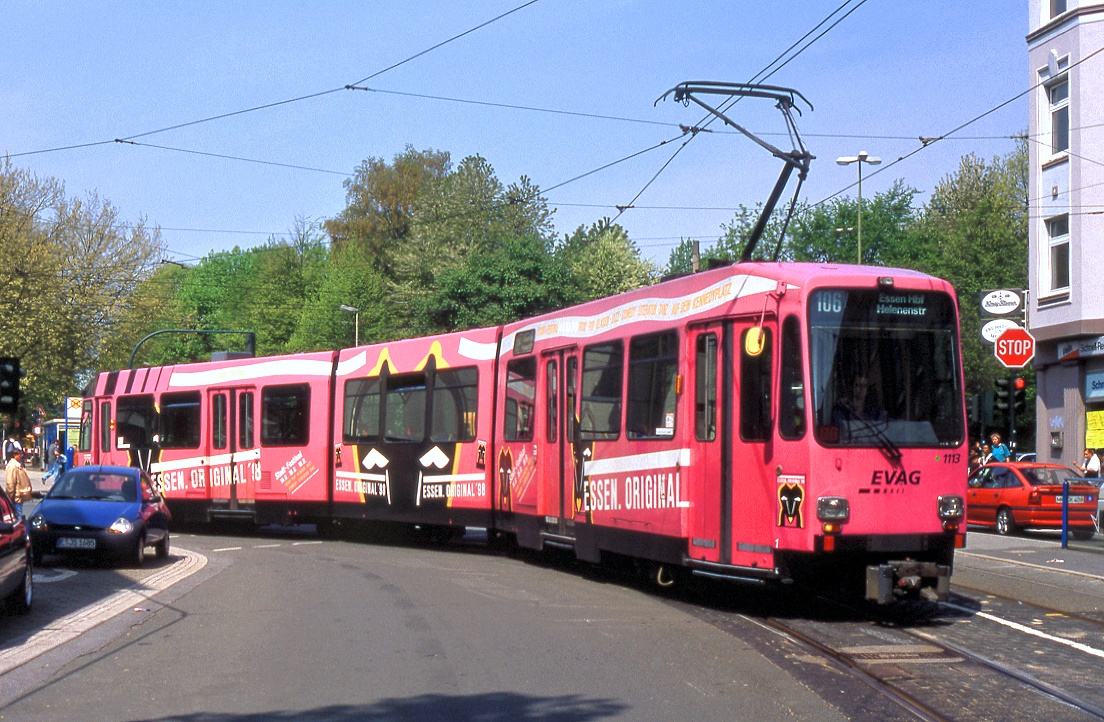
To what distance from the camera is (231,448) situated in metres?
24.0

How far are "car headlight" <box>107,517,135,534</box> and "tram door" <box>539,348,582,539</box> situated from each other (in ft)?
17.7

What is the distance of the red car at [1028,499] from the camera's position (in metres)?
24.0

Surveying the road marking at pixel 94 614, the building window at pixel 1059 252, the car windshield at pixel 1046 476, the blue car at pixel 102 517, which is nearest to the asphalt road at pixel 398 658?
the road marking at pixel 94 614

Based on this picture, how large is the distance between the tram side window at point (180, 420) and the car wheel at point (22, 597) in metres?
12.5

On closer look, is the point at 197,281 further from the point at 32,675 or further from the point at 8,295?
the point at 32,675

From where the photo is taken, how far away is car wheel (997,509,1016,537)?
2528cm

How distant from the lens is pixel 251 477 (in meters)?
23.7

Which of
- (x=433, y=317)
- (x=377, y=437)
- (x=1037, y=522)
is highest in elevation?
(x=433, y=317)

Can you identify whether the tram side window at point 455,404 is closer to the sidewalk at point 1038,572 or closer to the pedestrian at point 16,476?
the pedestrian at point 16,476

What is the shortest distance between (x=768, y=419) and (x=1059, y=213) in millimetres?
24635

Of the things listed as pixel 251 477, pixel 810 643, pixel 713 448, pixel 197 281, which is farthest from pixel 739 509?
pixel 197 281

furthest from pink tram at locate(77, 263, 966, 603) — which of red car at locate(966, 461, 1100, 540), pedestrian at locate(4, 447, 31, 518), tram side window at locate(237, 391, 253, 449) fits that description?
red car at locate(966, 461, 1100, 540)

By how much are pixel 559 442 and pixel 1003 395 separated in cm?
1291

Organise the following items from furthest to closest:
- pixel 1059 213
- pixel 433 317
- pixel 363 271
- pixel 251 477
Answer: pixel 363 271 → pixel 433 317 → pixel 1059 213 → pixel 251 477
